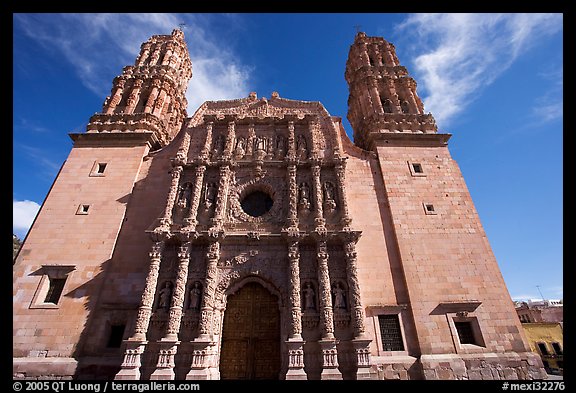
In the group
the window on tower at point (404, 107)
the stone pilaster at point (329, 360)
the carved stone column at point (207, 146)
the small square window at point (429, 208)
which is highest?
the window on tower at point (404, 107)

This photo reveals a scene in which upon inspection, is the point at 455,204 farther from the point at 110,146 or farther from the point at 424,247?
the point at 110,146

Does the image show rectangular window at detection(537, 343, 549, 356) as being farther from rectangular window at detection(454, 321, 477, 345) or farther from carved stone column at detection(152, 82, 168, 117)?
carved stone column at detection(152, 82, 168, 117)

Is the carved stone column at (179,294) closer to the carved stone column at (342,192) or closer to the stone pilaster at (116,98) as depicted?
the carved stone column at (342,192)

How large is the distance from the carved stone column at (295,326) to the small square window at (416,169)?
27.1ft

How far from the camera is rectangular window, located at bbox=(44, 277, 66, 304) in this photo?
13239 millimetres

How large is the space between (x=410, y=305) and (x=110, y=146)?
1864cm

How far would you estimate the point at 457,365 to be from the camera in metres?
11.1

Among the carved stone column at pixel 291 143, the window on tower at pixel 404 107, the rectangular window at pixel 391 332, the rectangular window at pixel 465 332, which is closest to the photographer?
the rectangular window at pixel 391 332

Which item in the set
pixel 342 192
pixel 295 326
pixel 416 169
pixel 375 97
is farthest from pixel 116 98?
pixel 416 169

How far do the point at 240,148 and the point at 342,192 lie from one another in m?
6.37

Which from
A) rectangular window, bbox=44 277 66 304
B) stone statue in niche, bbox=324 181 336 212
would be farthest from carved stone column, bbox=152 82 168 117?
stone statue in niche, bbox=324 181 336 212

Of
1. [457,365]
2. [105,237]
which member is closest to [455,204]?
[457,365]

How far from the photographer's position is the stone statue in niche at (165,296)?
1237 centimetres

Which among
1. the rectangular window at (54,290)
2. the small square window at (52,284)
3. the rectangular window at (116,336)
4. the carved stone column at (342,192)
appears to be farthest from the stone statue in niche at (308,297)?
the rectangular window at (54,290)
